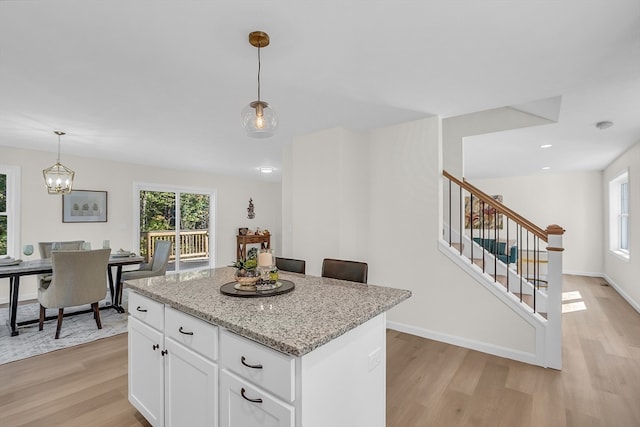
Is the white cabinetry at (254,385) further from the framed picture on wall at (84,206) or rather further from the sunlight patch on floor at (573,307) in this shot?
the framed picture on wall at (84,206)

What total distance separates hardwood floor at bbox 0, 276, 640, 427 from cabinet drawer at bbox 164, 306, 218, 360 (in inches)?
34.5

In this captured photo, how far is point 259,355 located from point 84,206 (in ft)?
18.3

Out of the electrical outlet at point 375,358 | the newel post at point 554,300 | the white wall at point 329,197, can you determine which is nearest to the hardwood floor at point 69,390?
the electrical outlet at point 375,358

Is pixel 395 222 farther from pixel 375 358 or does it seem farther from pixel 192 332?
pixel 192 332

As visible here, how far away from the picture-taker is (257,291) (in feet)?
5.82

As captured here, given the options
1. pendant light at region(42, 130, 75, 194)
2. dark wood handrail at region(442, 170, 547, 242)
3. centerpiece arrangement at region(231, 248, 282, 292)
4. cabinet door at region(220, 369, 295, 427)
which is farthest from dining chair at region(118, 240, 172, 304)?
dark wood handrail at region(442, 170, 547, 242)

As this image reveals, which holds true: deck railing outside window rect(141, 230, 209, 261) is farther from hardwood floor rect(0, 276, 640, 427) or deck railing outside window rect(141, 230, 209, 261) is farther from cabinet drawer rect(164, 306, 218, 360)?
cabinet drawer rect(164, 306, 218, 360)

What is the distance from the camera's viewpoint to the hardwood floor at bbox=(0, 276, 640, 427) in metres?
2.05

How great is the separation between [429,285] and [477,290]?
47 cm

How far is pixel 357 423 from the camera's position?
144cm

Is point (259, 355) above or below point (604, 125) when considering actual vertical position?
below

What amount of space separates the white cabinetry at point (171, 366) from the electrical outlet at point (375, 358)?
0.73m

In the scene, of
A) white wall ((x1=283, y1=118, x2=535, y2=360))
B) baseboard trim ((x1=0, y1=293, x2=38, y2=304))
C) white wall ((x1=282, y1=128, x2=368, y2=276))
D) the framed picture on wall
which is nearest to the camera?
white wall ((x1=283, y1=118, x2=535, y2=360))

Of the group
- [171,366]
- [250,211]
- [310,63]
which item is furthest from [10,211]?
[310,63]
